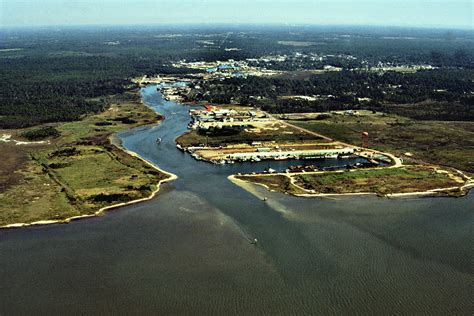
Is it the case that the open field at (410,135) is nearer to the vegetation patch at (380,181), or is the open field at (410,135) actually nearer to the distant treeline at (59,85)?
the vegetation patch at (380,181)

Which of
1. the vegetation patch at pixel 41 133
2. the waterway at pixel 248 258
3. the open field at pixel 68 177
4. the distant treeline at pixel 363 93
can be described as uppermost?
the distant treeline at pixel 363 93

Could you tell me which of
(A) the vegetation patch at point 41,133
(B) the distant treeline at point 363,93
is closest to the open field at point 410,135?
(B) the distant treeline at point 363,93

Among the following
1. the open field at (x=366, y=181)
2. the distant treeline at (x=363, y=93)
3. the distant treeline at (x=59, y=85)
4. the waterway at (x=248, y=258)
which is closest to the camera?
the waterway at (x=248, y=258)

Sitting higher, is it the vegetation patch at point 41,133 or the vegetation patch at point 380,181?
the vegetation patch at point 41,133

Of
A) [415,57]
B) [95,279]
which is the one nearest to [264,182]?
[95,279]

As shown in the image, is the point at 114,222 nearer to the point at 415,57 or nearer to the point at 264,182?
the point at 264,182

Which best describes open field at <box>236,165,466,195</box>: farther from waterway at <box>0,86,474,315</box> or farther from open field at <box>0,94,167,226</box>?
open field at <box>0,94,167,226</box>

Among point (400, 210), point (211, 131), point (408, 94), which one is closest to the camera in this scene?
point (400, 210)
